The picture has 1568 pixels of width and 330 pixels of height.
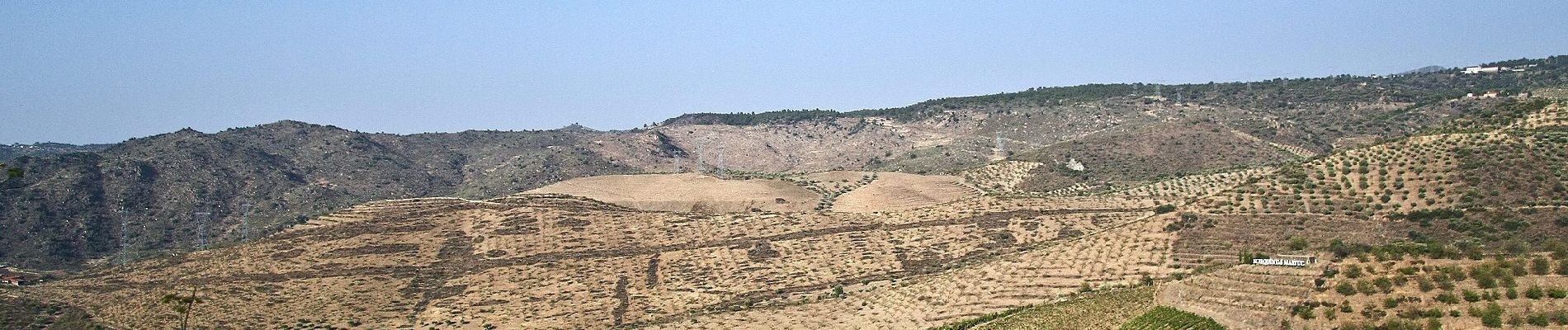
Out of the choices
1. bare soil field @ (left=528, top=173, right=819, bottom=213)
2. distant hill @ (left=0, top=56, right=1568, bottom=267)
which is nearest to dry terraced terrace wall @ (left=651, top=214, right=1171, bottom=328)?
bare soil field @ (left=528, top=173, right=819, bottom=213)

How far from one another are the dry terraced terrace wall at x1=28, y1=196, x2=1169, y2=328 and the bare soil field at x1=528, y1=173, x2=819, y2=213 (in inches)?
381

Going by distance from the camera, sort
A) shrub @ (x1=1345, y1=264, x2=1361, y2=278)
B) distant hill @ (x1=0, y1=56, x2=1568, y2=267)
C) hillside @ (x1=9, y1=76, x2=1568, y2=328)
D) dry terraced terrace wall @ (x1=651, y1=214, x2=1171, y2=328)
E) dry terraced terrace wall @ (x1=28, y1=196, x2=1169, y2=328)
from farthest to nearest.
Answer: distant hill @ (x1=0, y1=56, x2=1568, y2=267)
dry terraced terrace wall @ (x1=28, y1=196, x2=1169, y2=328)
dry terraced terrace wall @ (x1=651, y1=214, x2=1171, y2=328)
hillside @ (x1=9, y1=76, x2=1568, y2=328)
shrub @ (x1=1345, y1=264, x2=1361, y2=278)

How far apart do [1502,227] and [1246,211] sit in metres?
8.66

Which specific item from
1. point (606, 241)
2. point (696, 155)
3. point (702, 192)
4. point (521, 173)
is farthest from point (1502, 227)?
point (696, 155)

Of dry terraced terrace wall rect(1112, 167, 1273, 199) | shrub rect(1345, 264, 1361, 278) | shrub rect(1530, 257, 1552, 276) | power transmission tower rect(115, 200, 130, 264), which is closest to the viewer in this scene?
shrub rect(1530, 257, 1552, 276)

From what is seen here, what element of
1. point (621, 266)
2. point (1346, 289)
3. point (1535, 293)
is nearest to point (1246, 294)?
point (1346, 289)

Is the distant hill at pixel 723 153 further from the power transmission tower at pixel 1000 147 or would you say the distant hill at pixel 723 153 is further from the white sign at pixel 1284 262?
the white sign at pixel 1284 262

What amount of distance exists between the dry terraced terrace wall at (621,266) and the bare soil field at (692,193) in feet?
31.7

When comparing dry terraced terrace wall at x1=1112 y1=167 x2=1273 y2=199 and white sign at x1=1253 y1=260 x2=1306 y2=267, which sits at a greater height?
white sign at x1=1253 y1=260 x2=1306 y2=267

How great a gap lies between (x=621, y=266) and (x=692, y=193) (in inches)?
1175

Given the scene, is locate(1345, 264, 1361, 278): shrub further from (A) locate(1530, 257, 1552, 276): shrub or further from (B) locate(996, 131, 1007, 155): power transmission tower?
(B) locate(996, 131, 1007, 155): power transmission tower

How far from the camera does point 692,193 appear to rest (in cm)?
9412

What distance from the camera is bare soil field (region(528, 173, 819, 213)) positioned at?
87.9 meters

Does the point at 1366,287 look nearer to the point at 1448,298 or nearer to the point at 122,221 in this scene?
the point at 1448,298
